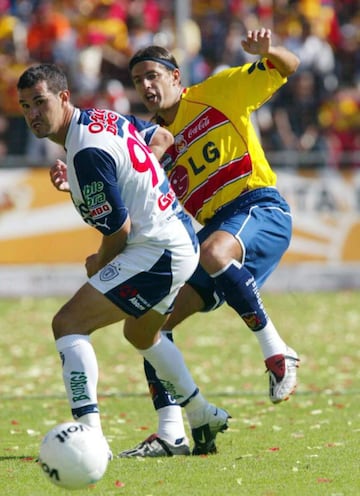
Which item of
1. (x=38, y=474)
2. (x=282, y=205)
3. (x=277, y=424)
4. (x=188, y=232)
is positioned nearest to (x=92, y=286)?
(x=188, y=232)

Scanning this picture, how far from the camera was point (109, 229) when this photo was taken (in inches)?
238

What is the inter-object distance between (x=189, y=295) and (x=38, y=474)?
1808 mm

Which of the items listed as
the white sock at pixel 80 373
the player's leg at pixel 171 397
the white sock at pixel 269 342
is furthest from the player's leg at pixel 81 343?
the white sock at pixel 269 342

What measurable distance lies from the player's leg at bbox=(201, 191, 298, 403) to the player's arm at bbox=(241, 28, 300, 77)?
0.88m

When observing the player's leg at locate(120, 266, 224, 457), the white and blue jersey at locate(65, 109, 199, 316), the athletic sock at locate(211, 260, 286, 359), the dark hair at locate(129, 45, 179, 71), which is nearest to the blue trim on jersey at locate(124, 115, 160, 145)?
the white and blue jersey at locate(65, 109, 199, 316)

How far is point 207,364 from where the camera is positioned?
11.5 m

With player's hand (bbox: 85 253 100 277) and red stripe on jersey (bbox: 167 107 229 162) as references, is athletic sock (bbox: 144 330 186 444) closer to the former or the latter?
player's hand (bbox: 85 253 100 277)

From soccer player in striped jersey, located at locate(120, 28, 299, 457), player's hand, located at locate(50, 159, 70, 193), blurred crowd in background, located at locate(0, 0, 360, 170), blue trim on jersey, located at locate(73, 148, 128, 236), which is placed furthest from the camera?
blurred crowd in background, located at locate(0, 0, 360, 170)

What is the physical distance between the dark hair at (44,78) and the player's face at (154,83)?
1.20m

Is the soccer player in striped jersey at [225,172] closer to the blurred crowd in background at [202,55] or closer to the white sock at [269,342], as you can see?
the white sock at [269,342]

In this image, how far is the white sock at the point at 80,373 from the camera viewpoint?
20.1 feet

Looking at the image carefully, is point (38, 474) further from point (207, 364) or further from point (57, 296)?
point (57, 296)

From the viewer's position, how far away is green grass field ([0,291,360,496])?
234 inches

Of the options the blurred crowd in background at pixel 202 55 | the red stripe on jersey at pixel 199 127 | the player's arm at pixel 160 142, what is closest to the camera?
the player's arm at pixel 160 142
